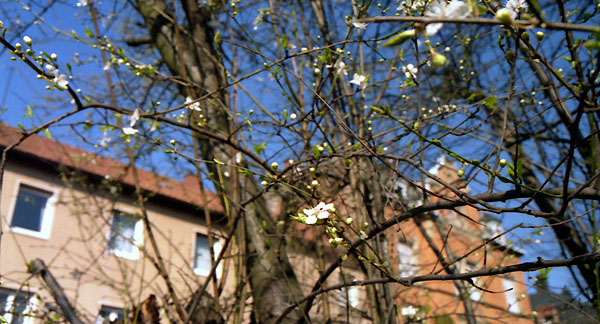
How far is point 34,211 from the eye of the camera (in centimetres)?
853

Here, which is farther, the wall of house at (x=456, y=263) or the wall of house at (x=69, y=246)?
the wall of house at (x=69, y=246)

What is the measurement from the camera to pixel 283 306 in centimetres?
302

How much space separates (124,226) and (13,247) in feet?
5.58

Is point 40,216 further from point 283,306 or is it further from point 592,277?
point 592,277

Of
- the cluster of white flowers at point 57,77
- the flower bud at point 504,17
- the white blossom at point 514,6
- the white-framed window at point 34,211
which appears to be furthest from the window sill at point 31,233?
the flower bud at point 504,17

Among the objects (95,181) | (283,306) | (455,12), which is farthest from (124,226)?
(455,12)

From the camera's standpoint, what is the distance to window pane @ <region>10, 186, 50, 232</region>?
830 cm

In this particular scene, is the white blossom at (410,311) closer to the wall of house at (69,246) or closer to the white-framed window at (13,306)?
the white-framed window at (13,306)

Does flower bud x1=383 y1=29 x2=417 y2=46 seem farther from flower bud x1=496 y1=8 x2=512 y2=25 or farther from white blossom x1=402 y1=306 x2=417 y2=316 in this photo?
white blossom x1=402 y1=306 x2=417 y2=316

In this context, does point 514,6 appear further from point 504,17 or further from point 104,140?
point 104,140

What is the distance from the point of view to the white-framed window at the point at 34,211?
8266mm

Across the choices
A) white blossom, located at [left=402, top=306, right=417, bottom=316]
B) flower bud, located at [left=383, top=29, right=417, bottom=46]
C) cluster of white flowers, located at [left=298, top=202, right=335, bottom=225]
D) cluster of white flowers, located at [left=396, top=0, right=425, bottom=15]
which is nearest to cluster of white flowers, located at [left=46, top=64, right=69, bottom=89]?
cluster of white flowers, located at [left=298, top=202, right=335, bottom=225]

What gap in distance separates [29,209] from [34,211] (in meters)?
0.09

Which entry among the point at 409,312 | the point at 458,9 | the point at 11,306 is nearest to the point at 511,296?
the point at 409,312
